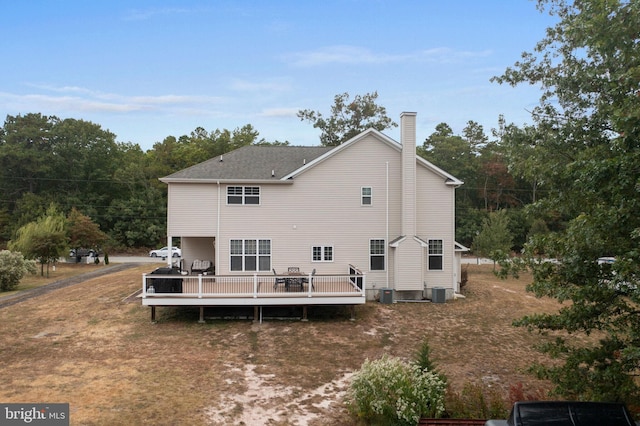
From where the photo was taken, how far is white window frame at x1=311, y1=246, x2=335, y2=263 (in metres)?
19.2

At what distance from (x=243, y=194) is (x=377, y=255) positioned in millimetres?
6729

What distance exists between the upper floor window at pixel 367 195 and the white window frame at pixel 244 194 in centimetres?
473

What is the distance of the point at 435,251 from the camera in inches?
779

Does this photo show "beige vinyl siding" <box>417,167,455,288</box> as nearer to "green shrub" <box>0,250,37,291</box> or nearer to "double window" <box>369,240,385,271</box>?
"double window" <box>369,240,385,271</box>

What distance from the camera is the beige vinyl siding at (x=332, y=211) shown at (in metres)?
19.0

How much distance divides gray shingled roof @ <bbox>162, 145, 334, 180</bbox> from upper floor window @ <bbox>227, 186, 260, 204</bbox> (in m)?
0.47

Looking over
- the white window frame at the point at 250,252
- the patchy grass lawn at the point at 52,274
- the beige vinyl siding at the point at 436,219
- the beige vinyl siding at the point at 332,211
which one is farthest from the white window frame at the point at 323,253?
the patchy grass lawn at the point at 52,274

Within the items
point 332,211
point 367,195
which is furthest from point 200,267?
point 367,195

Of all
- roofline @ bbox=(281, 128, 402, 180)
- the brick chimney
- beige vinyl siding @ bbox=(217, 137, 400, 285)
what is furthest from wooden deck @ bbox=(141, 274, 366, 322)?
roofline @ bbox=(281, 128, 402, 180)

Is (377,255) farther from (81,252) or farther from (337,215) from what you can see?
(81,252)

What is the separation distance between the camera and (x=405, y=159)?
19.1 meters

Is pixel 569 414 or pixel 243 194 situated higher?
pixel 243 194

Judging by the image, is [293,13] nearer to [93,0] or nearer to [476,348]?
[93,0]

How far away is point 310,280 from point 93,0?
43.1 ft
